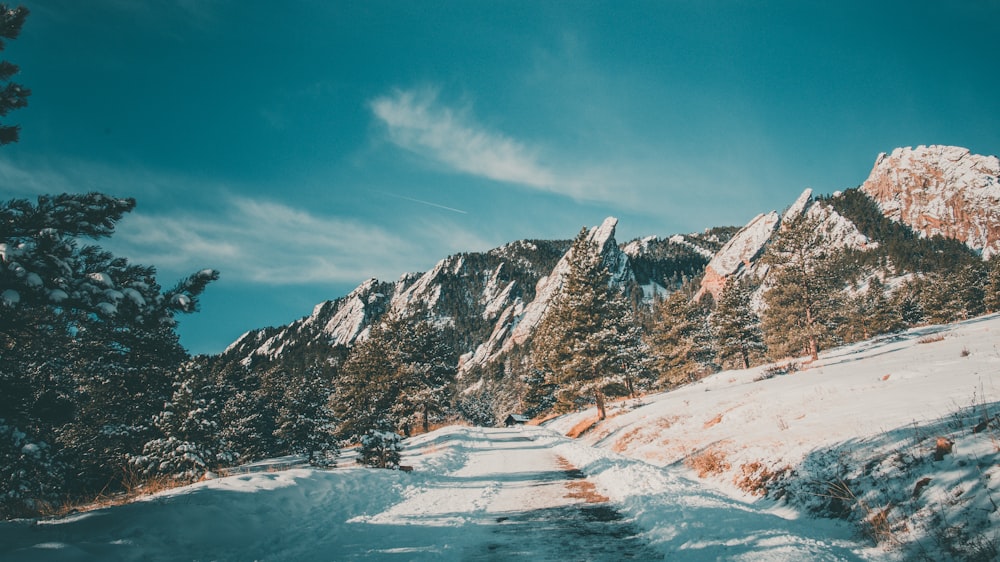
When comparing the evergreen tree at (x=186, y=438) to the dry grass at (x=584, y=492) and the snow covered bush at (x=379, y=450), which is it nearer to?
the snow covered bush at (x=379, y=450)

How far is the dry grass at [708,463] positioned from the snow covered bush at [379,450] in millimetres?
10038

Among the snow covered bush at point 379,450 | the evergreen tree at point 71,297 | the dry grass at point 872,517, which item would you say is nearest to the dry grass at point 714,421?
the dry grass at point 872,517

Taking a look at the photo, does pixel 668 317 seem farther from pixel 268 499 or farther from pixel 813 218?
pixel 268 499

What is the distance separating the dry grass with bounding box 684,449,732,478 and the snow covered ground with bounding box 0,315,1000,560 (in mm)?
68

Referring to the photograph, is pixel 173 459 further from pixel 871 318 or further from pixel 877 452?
pixel 871 318

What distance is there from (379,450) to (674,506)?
37.0 feet

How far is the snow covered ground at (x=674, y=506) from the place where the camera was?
216 inches

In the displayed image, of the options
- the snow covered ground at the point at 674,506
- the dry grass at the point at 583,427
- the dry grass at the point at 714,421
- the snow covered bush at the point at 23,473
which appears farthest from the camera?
the dry grass at the point at 583,427

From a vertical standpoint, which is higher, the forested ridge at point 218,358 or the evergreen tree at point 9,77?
the evergreen tree at point 9,77

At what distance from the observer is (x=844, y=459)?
7812 millimetres

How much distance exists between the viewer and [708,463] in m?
12.2

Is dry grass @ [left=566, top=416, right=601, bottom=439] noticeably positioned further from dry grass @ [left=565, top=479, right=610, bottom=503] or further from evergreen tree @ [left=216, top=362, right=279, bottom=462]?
evergreen tree @ [left=216, top=362, right=279, bottom=462]

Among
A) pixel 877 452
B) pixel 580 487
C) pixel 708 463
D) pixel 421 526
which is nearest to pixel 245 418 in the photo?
pixel 580 487

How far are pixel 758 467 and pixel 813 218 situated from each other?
29120 millimetres
